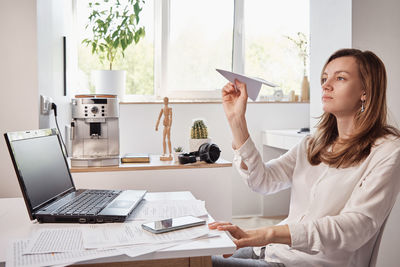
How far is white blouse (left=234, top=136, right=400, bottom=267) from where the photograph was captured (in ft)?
3.55

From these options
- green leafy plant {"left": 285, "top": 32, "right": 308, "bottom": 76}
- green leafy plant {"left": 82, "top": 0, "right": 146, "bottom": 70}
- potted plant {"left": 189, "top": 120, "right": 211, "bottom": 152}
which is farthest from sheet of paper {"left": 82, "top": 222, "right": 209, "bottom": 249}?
green leafy plant {"left": 285, "top": 32, "right": 308, "bottom": 76}

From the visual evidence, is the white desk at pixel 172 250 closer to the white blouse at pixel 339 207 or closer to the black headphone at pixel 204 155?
the white blouse at pixel 339 207

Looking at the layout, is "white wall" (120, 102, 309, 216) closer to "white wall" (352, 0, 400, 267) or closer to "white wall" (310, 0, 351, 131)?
"white wall" (310, 0, 351, 131)

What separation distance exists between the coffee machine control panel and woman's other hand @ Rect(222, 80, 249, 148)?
0.80m

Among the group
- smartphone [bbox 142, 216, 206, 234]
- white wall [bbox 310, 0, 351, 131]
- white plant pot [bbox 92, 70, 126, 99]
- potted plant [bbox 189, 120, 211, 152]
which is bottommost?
smartphone [bbox 142, 216, 206, 234]

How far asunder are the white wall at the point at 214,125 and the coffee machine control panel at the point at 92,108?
4.07 feet

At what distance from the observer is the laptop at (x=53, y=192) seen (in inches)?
44.8

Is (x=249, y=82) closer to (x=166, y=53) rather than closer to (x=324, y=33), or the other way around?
(x=324, y=33)

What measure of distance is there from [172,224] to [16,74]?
1.22m

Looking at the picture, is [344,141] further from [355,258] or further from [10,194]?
[10,194]

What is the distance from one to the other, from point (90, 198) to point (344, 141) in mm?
924

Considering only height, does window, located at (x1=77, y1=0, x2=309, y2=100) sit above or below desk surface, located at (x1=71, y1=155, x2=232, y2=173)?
above

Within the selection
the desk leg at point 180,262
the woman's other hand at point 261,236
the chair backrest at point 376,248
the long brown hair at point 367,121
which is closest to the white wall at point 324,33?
the long brown hair at point 367,121

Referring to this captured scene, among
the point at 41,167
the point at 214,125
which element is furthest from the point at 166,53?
the point at 41,167
